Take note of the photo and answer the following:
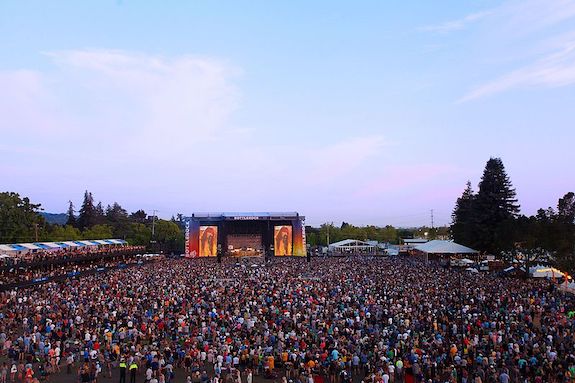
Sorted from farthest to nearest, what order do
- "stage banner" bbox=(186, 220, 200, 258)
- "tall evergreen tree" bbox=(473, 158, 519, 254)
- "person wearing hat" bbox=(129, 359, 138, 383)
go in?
1. "stage banner" bbox=(186, 220, 200, 258)
2. "tall evergreen tree" bbox=(473, 158, 519, 254)
3. "person wearing hat" bbox=(129, 359, 138, 383)

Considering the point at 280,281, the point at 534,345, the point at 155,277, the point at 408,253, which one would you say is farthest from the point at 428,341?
the point at 408,253

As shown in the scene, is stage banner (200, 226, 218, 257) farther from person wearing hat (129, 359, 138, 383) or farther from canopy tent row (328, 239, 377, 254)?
person wearing hat (129, 359, 138, 383)

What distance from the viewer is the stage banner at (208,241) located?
61.8 meters

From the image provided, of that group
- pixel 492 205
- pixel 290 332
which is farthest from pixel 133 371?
pixel 492 205

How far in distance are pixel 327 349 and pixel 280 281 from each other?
54.0ft

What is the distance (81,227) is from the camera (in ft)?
321

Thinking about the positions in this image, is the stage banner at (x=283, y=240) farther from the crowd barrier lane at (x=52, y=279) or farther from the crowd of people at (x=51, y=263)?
the crowd barrier lane at (x=52, y=279)

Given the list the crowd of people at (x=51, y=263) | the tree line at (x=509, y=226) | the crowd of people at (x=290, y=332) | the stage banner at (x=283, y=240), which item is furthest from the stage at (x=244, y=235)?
the crowd of people at (x=290, y=332)

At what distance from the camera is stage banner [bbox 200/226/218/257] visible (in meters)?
61.8

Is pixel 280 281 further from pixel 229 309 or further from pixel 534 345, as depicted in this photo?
pixel 534 345

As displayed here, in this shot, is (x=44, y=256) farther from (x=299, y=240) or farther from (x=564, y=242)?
(x=564, y=242)

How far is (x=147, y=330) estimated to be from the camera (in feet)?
60.2

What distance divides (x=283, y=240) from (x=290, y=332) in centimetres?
4556

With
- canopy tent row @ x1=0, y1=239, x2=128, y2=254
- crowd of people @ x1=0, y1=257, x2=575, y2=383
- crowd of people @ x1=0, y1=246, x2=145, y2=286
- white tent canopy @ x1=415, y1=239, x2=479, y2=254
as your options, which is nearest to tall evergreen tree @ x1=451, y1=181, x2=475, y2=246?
white tent canopy @ x1=415, y1=239, x2=479, y2=254
